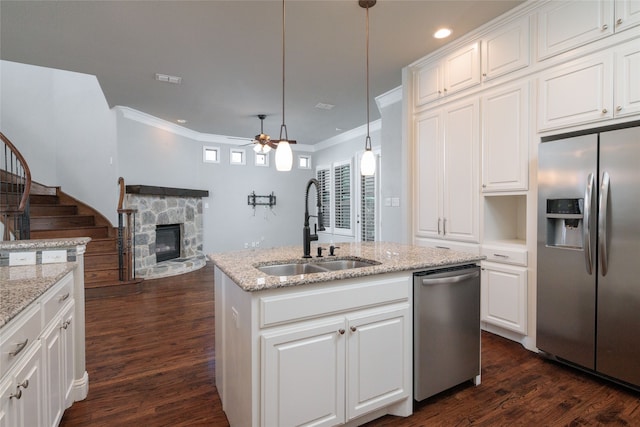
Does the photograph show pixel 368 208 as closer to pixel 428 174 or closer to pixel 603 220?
pixel 428 174

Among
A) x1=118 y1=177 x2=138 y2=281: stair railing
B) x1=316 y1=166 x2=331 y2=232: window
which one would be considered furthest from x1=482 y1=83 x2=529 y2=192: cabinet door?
x1=316 y1=166 x2=331 y2=232: window

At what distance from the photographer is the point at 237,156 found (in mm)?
7621

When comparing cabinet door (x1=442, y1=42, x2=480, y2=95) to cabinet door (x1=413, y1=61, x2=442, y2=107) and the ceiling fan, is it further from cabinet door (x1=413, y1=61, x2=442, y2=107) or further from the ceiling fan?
the ceiling fan

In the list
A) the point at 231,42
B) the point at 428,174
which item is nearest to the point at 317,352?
the point at 428,174

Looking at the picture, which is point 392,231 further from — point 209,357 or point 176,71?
point 176,71

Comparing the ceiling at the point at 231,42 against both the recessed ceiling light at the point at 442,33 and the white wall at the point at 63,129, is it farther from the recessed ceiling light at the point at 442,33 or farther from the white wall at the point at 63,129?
the white wall at the point at 63,129

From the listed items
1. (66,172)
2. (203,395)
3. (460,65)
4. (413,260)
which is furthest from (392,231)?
(66,172)

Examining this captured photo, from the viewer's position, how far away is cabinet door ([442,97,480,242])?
3027 mm

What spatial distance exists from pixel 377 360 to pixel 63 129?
23.1 feet

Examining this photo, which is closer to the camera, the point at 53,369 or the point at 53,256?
the point at 53,369

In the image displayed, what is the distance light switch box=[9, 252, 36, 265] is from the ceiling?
79.9 inches

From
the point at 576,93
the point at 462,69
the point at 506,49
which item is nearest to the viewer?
the point at 576,93

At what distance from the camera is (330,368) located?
1.59m

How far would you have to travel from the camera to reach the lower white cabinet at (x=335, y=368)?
146 cm
